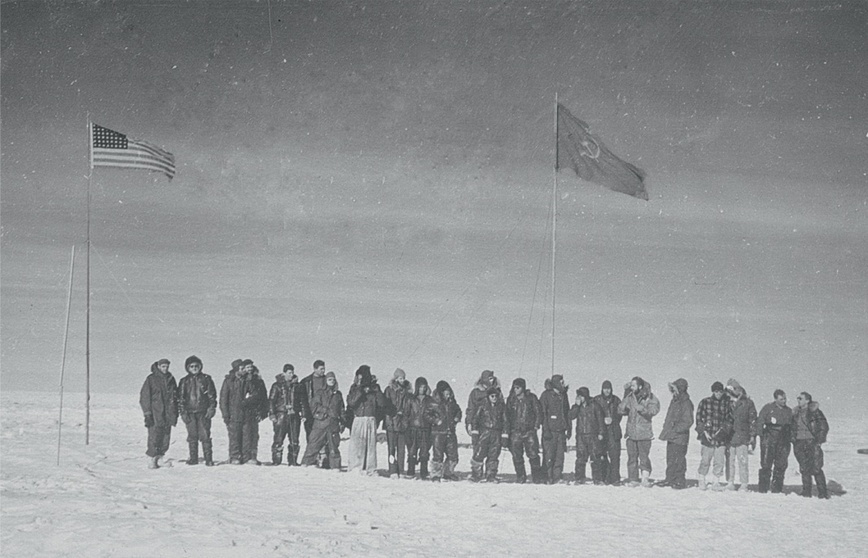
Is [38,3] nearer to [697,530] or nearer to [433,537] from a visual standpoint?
[433,537]

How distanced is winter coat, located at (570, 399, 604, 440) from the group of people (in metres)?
0.02

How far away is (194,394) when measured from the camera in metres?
13.9

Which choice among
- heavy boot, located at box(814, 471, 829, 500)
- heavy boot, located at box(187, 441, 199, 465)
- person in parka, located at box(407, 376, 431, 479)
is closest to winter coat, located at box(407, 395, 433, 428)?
person in parka, located at box(407, 376, 431, 479)

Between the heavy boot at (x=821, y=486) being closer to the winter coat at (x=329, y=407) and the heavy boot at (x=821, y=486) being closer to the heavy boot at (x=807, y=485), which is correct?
the heavy boot at (x=807, y=485)

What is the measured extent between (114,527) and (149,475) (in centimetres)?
402

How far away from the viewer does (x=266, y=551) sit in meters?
8.69

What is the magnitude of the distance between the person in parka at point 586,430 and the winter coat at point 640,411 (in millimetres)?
450

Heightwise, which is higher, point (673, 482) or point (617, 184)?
point (617, 184)

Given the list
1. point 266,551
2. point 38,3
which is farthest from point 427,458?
point 38,3

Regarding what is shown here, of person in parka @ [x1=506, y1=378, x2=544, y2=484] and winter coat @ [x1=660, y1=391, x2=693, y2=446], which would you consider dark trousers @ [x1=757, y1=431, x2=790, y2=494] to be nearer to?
winter coat @ [x1=660, y1=391, x2=693, y2=446]

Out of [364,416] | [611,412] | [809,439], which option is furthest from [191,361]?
[809,439]

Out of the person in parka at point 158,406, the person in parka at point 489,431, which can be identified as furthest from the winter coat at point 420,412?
the person in parka at point 158,406

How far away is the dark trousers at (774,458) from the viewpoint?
13.9m

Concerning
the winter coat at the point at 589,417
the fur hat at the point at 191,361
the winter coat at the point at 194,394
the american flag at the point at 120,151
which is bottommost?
the winter coat at the point at 589,417
